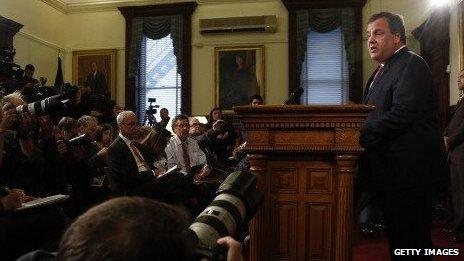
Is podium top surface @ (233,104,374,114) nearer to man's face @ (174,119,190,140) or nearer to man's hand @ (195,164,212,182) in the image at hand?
man's hand @ (195,164,212,182)

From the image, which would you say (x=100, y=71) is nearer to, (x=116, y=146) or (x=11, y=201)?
(x=116, y=146)

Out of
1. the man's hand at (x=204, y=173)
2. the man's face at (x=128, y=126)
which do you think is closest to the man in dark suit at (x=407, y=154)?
the man's face at (x=128, y=126)

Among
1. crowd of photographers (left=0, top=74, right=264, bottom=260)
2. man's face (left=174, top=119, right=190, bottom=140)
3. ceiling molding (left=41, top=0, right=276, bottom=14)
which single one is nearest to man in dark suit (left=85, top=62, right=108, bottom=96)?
ceiling molding (left=41, top=0, right=276, bottom=14)

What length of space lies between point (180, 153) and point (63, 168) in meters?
1.85

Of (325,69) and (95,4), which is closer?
(325,69)

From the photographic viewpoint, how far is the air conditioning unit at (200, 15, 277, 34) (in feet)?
31.3

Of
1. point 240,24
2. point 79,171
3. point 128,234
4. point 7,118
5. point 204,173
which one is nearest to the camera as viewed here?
point 128,234

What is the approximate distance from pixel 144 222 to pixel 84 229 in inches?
2.8

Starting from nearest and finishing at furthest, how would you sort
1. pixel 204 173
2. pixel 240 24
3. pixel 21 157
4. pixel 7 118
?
pixel 7 118
pixel 21 157
pixel 204 173
pixel 240 24

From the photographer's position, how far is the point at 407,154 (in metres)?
1.87

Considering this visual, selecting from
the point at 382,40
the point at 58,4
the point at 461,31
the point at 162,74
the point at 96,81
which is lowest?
the point at 382,40

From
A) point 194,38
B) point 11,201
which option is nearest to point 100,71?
point 194,38

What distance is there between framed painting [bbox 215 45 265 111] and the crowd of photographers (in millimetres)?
3734

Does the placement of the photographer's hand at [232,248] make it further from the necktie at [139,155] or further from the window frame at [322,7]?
the window frame at [322,7]
